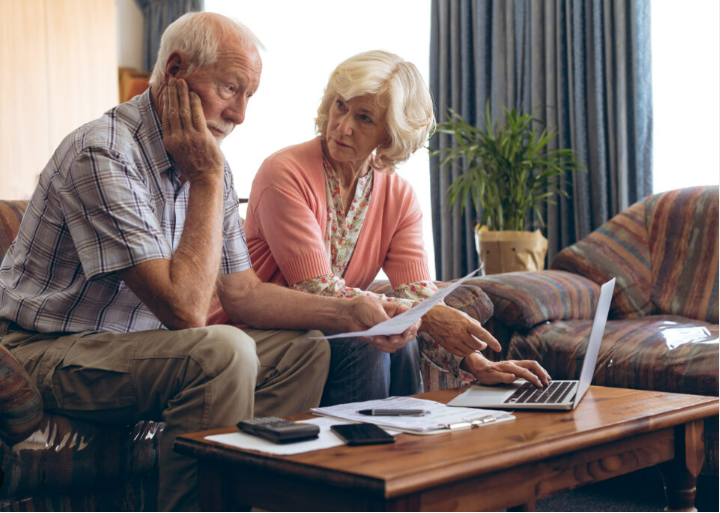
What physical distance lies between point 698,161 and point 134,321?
2.47 meters

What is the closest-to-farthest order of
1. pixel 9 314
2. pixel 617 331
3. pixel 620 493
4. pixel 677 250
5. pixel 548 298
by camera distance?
1. pixel 9 314
2. pixel 620 493
3. pixel 617 331
4. pixel 548 298
5. pixel 677 250

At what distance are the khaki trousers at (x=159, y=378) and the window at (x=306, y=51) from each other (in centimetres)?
281

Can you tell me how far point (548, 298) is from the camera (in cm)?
233

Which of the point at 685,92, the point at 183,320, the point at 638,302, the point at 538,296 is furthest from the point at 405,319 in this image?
the point at 685,92

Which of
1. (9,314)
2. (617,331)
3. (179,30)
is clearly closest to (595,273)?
(617,331)

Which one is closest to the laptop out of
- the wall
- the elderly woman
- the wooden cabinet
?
the elderly woman

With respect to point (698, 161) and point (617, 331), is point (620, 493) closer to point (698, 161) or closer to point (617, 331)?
point (617, 331)

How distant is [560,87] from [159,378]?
8.59 feet

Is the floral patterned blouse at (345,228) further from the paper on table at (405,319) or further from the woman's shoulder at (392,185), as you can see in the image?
the paper on table at (405,319)

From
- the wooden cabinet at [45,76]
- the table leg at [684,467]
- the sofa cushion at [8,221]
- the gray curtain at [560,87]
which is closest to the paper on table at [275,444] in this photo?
the table leg at [684,467]

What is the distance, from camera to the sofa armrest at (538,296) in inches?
88.0

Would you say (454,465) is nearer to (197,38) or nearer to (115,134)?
(115,134)

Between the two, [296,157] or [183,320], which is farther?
[296,157]

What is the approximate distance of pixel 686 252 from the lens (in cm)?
248
